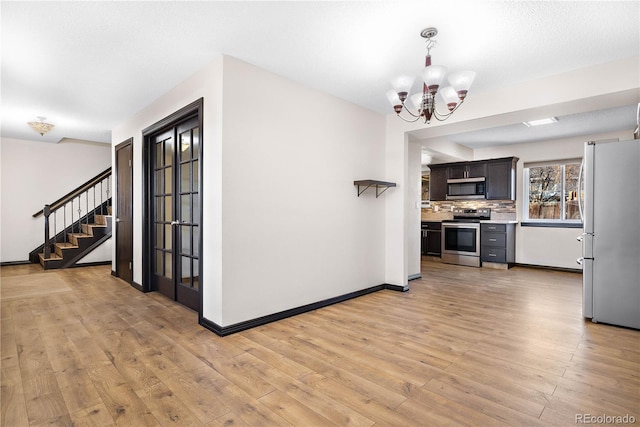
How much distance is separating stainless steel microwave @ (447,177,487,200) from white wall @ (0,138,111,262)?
24.2 ft

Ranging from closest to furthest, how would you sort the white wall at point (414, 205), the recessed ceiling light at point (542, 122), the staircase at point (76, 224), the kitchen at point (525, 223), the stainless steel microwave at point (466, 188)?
the kitchen at point (525, 223), the recessed ceiling light at point (542, 122), the white wall at point (414, 205), the staircase at point (76, 224), the stainless steel microwave at point (466, 188)

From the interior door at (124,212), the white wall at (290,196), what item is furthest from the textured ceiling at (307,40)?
the interior door at (124,212)

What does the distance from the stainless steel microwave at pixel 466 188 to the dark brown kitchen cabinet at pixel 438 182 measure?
4.5 inches

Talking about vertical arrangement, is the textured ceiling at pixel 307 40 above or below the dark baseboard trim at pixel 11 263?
above

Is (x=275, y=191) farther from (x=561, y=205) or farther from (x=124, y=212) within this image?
(x=561, y=205)

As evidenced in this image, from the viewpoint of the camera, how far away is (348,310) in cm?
369

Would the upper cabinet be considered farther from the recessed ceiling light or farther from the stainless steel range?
the recessed ceiling light

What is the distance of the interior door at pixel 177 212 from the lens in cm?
356

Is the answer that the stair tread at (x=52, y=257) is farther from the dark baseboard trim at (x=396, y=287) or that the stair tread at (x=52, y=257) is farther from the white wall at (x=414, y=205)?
the white wall at (x=414, y=205)

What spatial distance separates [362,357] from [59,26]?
3366 mm

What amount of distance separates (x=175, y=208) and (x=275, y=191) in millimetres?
1389

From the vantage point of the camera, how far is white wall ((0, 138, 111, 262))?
6414mm

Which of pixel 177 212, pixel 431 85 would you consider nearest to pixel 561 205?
pixel 431 85

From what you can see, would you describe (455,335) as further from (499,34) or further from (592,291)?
(499,34)
